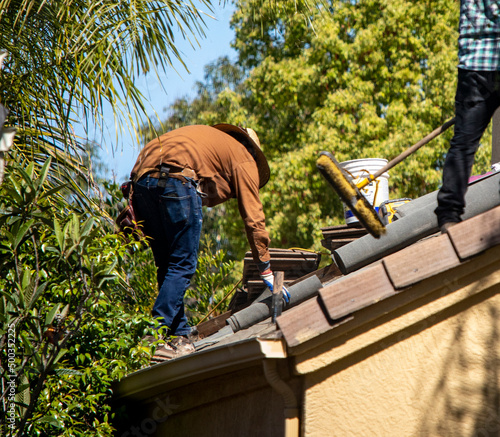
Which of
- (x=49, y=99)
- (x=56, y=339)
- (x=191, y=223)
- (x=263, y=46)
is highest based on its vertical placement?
(x=263, y=46)

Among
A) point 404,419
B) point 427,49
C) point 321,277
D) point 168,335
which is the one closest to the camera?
point 404,419

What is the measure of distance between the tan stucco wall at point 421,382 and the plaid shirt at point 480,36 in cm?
120

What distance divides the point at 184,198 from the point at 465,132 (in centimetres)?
185

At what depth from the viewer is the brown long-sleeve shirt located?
4395 millimetres

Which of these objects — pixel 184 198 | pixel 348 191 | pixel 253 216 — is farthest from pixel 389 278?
pixel 184 198

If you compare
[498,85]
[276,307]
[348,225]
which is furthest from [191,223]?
[498,85]

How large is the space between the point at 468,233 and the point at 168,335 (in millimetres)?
2363

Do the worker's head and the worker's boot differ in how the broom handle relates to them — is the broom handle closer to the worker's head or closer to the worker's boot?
the worker's head

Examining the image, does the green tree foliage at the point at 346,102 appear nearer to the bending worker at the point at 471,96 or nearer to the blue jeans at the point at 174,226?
the blue jeans at the point at 174,226

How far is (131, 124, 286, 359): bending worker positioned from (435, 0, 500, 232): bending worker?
143 cm

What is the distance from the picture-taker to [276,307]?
13.9 feet

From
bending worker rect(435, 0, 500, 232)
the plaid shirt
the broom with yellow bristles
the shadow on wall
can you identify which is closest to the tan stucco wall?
the shadow on wall

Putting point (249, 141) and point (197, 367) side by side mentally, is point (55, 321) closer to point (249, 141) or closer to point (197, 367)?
point (197, 367)

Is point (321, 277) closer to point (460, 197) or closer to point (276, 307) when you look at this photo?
point (276, 307)
